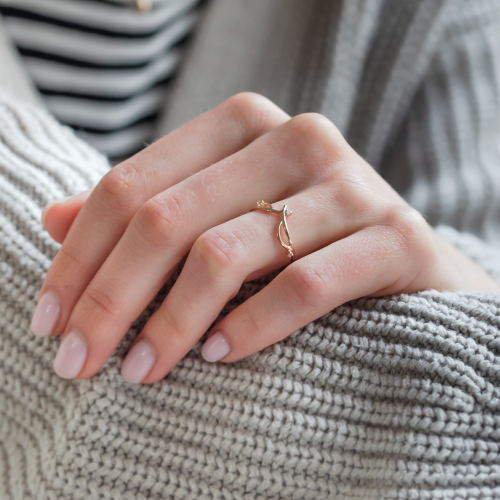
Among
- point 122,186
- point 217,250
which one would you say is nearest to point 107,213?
point 122,186

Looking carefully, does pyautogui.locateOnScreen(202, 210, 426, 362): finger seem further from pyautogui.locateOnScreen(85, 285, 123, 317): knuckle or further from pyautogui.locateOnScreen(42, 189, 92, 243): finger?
pyautogui.locateOnScreen(42, 189, 92, 243): finger

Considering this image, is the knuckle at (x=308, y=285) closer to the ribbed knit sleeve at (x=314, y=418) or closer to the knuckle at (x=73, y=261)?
the ribbed knit sleeve at (x=314, y=418)

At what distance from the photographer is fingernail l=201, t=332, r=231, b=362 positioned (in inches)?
18.6

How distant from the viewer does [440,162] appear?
932mm

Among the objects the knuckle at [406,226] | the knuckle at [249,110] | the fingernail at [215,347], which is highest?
the knuckle at [249,110]

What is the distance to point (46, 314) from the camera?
19.2 inches

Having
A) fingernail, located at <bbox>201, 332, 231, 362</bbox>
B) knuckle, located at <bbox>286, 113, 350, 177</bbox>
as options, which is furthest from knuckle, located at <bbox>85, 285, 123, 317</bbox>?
knuckle, located at <bbox>286, 113, 350, 177</bbox>

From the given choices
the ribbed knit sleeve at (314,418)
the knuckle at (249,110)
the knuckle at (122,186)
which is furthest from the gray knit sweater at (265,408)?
the knuckle at (249,110)

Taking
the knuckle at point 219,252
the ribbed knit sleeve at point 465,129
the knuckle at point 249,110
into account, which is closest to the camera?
the knuckle at point 219,252

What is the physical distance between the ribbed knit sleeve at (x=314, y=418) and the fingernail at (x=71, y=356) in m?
0.03

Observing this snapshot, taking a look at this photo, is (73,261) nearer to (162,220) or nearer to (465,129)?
(162,220)

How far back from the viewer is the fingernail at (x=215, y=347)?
0.47m

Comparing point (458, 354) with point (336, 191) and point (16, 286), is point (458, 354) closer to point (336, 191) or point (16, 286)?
point (336, 191)

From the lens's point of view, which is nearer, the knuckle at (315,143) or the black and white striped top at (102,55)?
the knuckle at (315,143)
